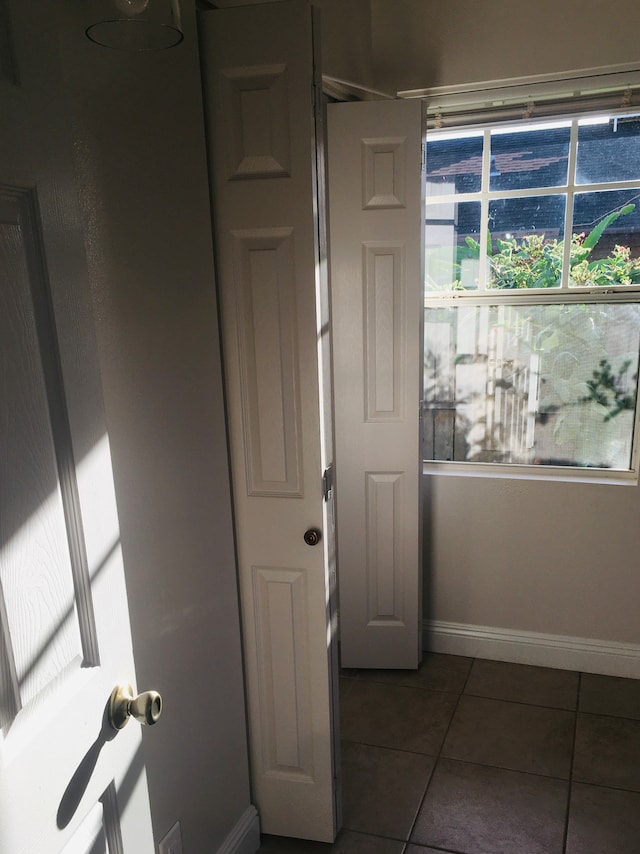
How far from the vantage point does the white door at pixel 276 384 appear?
1.59m

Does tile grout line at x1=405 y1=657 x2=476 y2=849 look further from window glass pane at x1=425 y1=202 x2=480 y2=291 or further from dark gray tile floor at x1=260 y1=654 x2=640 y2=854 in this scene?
window glass pane at x1=425 y1=202 x2=480 y2=291

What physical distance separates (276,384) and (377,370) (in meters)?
0.97

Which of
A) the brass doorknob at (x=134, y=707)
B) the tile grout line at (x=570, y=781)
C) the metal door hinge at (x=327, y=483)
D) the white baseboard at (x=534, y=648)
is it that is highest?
the metal door hinge at (x=327, y=483)

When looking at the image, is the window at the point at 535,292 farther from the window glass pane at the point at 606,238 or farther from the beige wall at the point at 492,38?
the beige wall at the point at 492,38

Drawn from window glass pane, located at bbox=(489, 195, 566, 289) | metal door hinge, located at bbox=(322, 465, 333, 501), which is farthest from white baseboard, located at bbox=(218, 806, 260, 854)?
window glass pane, located at bbox=(489, 195, 566, 289)

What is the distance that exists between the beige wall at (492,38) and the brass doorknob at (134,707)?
245 centimetres

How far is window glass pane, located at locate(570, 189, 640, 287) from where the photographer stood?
2555 mm

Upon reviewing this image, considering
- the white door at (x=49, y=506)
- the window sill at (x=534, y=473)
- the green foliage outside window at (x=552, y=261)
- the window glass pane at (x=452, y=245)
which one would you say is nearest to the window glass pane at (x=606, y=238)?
the green foliage outside window at (x=552, y=261)

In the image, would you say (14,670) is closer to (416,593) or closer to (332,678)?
(332,678)

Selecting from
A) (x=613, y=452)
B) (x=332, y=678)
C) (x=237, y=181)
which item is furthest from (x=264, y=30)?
(x=613, y=452)

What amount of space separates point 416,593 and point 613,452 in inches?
38.9

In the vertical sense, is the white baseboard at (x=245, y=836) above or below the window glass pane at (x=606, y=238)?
below

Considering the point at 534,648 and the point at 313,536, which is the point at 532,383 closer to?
the point at 534,648

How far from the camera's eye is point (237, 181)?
65.6 inches
